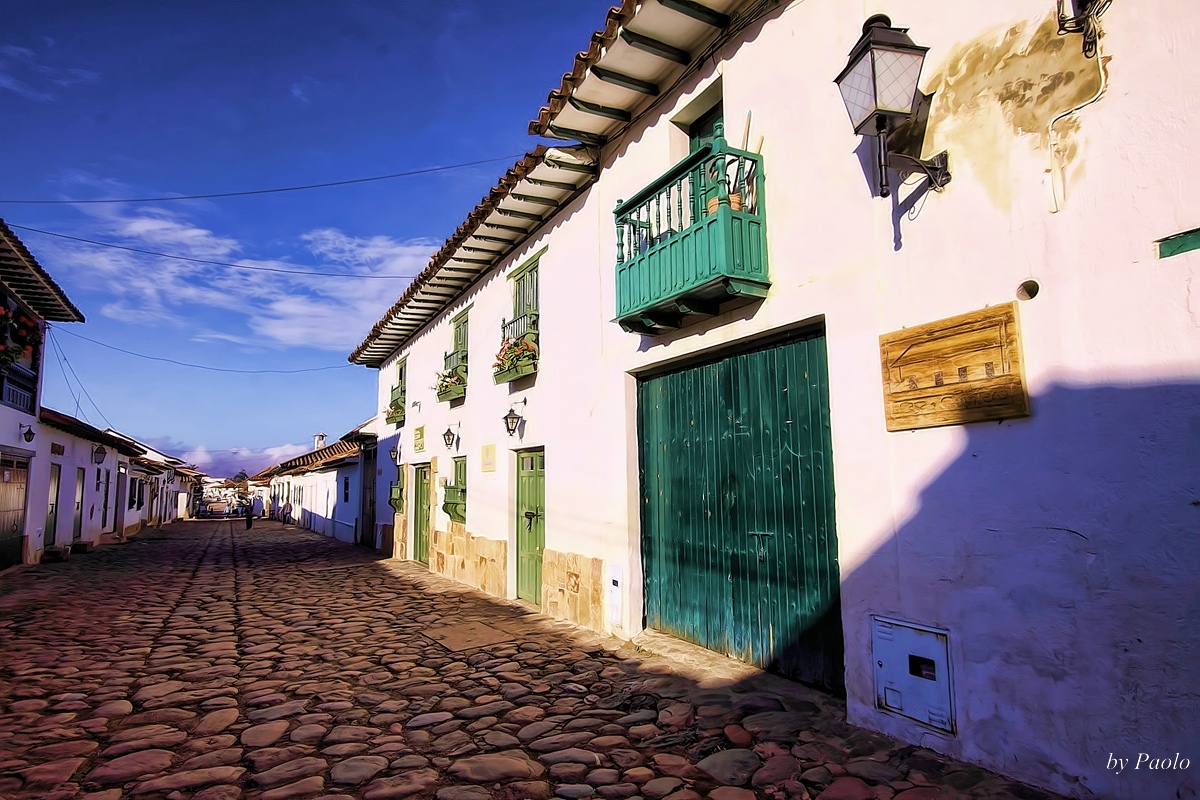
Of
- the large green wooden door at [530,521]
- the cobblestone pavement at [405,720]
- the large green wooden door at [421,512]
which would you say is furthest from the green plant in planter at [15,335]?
the large green wooden door at [530,521]

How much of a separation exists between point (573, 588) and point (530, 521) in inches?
76.3

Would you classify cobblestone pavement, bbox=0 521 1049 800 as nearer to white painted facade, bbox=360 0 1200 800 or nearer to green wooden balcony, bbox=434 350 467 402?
white painted facade, bbox=360 0 1200 800

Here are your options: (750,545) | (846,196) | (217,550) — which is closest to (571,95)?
(846,196)

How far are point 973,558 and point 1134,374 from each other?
1.18 m

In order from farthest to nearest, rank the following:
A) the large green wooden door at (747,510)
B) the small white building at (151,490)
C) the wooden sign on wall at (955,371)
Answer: the small white building at (151,490) → the large green wooden door at (747,510) → the wooden sign on wall at (955,371)

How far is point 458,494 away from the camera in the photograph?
12.0 m

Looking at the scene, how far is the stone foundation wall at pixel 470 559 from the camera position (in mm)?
9922

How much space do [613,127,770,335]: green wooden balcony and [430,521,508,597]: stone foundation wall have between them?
205 inches

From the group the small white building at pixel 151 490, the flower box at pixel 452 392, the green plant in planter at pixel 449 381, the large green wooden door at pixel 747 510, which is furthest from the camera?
the small white building at pixel 151 490

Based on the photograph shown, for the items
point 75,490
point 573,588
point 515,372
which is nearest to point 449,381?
point 515,372

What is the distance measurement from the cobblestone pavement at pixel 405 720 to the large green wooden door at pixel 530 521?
89cm

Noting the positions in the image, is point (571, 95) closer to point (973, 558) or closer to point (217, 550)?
point (973, 558)

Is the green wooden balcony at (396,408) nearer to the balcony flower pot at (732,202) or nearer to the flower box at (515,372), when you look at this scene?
the flower box at (515,372)

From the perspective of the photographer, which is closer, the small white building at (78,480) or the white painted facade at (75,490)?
the white painted facade at (75,490)
